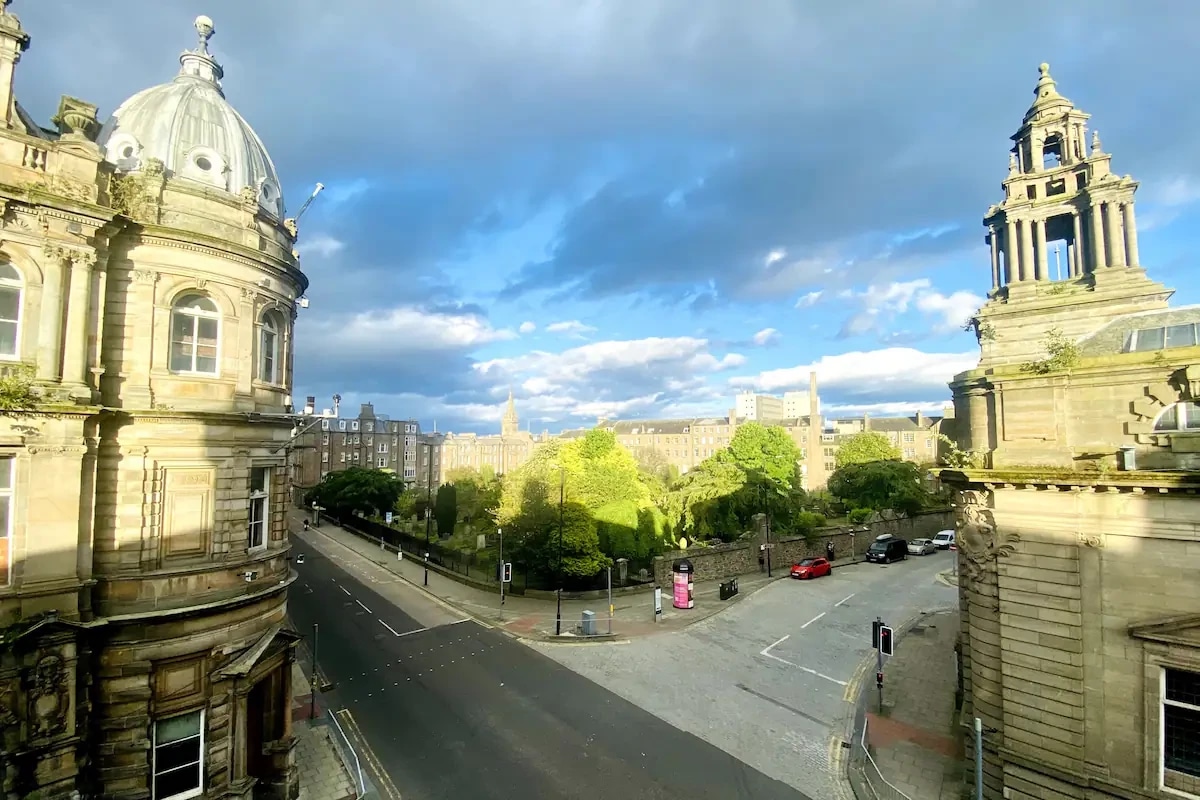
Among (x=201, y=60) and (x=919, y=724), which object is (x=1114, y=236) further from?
(x=201, y=60)

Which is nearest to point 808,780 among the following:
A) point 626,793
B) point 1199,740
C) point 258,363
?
point 626,793

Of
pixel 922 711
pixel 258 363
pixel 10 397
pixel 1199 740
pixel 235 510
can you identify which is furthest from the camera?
pixel 922 711

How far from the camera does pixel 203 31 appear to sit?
45.6 feet

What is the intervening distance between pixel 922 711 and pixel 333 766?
55.4 feet

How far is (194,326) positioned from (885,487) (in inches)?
2242

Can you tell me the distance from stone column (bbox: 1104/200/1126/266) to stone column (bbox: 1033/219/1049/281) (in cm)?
144

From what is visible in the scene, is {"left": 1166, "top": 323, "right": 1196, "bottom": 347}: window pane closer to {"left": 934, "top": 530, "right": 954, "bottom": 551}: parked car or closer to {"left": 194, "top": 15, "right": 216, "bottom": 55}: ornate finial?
{"left": 194, "top": 15, "right": 216, "bottom": 55}: ornate finial

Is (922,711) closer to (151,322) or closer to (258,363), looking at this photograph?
(258,363)

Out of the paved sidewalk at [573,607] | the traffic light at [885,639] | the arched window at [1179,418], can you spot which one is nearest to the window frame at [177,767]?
the paved sidewalk at [573,607]

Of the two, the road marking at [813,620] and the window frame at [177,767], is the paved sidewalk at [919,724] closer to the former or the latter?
the road marking at [813,620]

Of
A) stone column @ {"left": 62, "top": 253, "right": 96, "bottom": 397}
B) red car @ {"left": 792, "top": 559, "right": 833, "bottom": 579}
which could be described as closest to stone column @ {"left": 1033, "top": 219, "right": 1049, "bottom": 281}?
stone column @ {"left": 62, "top": 253, "right": 96, "bottom": 397}

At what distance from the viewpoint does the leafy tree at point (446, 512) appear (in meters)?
48.5

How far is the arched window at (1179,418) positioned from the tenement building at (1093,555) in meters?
0.03

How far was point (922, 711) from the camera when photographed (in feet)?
55.6
